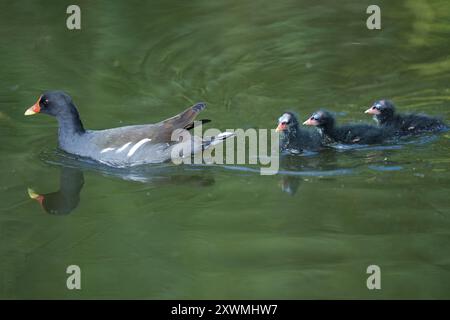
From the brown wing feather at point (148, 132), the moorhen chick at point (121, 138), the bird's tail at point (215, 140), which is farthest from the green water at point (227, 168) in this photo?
the bird's tail at point (215, 140)

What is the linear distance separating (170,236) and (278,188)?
140cm

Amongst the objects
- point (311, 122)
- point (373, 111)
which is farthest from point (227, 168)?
point (373, 111)

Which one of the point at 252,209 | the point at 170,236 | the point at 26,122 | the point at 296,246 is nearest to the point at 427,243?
the point at 296,246

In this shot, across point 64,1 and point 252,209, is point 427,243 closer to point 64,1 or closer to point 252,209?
point 252,209

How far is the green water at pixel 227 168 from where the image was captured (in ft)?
20.2

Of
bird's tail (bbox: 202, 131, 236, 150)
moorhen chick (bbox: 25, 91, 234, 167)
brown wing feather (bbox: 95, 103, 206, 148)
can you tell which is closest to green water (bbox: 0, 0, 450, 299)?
moorhen chick (bbox: 25, 91, 234, 167)

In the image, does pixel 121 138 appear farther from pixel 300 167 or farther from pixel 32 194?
pixel 300 167

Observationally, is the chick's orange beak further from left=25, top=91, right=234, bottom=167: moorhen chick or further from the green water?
the green water

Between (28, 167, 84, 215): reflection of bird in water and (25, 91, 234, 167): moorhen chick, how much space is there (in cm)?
38

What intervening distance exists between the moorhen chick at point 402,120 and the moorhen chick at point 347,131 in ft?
0.48

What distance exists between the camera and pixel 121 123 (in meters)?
9.21

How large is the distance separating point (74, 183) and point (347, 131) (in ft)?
9.40

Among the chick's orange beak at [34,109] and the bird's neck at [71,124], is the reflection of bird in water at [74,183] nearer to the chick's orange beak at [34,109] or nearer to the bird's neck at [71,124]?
the bird's neck at [71,124]

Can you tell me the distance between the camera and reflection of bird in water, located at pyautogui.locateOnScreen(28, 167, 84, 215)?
739 cm
